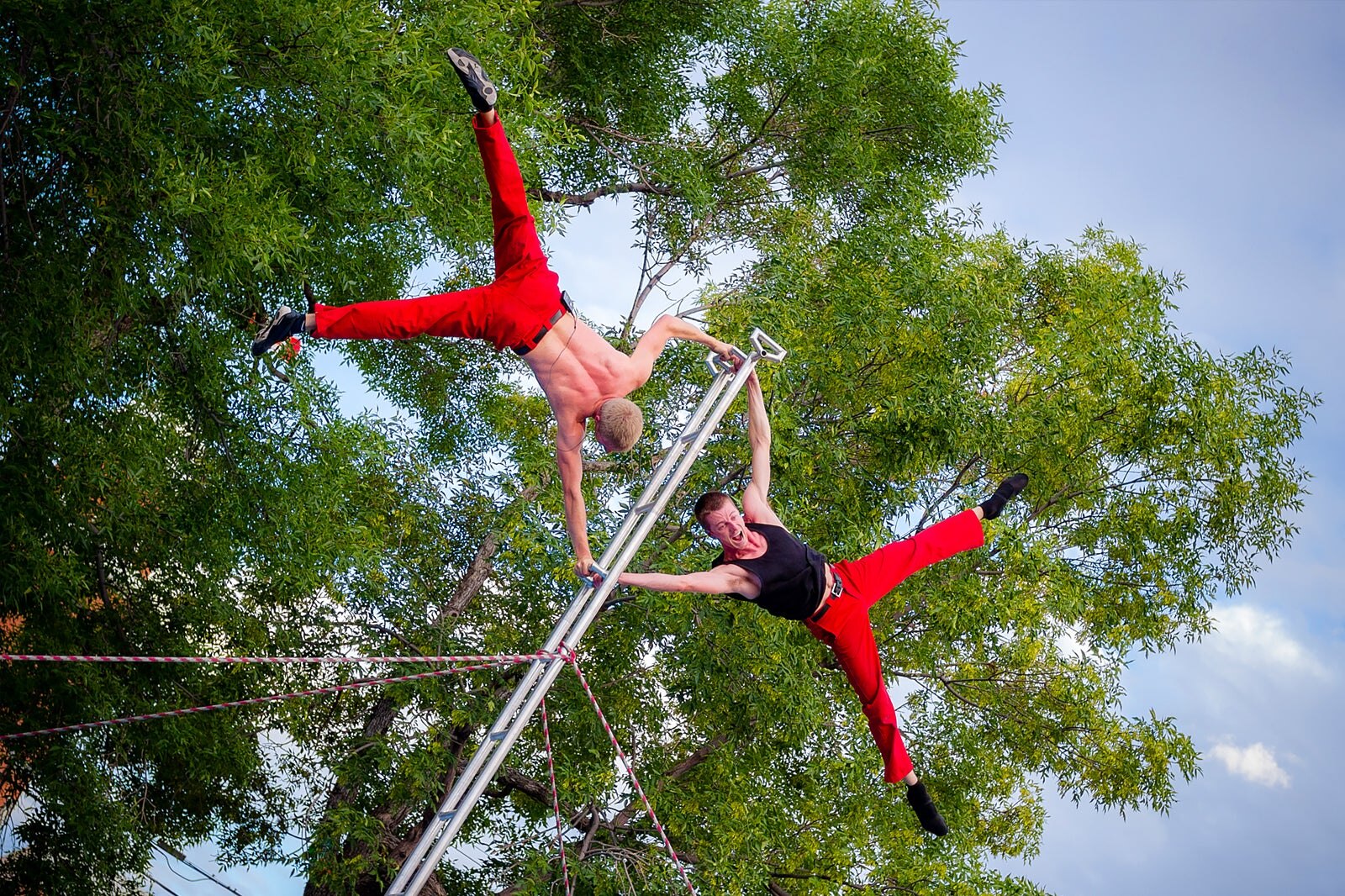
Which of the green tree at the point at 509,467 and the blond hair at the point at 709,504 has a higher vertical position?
the green tree at the point at 509,467

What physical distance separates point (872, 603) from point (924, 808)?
892 mm

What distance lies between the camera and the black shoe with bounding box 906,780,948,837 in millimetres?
5086

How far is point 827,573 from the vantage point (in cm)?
486

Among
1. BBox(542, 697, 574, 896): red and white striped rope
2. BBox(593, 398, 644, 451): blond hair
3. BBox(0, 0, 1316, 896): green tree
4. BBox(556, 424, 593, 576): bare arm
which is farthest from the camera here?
BBox(0, 0, 1316, 896): green tree

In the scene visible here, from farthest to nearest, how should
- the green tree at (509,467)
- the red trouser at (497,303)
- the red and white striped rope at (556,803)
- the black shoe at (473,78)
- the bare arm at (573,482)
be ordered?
1. the green tree at (509,467)
2. the red and white striped rope at (556,803)
3. the bare arm at (573,482)
4. the red trouser at (497,303)
5. the black shoe at (473,78)

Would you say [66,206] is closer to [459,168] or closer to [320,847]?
[459,168]

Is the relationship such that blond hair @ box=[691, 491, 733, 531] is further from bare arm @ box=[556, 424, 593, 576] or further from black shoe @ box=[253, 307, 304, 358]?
black shoe @ box=[253, 307, 304, 358]

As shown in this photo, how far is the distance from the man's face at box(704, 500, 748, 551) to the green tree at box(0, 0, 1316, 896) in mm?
2502

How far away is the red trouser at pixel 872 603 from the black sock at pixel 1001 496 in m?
0.13

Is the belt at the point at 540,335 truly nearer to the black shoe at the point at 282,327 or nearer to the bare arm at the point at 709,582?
the black shoe at the point at 282,327

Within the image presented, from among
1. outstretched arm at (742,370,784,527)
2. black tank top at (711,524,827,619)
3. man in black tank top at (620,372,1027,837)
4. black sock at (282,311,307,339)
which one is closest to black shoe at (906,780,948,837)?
man in black tank top at (620,372,1027,837)

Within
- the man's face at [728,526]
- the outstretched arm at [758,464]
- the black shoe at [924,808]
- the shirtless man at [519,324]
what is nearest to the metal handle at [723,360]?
the outstretched arm at [758,464]

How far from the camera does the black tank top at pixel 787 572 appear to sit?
185 inches

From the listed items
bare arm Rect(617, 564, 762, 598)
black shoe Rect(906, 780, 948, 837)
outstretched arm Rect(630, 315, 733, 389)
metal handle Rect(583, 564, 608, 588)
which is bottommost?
black shoe Rect(906, 780, 948, 837)
